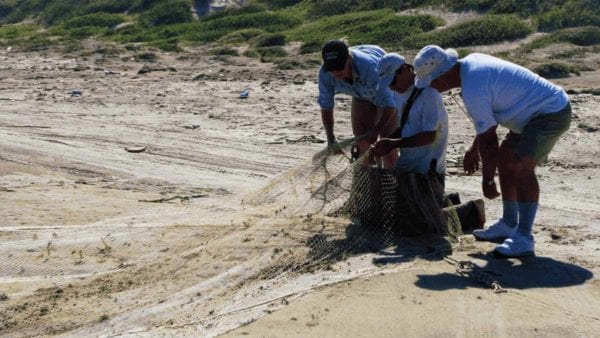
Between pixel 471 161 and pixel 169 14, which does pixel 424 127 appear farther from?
pixel 169 14

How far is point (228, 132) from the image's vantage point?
36.4 ft

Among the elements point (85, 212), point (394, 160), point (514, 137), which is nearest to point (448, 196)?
point (394, 160)

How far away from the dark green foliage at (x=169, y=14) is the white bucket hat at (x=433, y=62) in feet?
77.9

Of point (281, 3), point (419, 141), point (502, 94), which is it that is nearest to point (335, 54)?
point (419, 141)

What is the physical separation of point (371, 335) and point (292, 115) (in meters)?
Result: 7.49

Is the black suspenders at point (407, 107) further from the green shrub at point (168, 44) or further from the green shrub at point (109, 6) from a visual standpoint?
the green shrub at point (109, 6)

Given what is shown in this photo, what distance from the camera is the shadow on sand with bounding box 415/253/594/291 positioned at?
5035mm

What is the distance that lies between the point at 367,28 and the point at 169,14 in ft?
34.8

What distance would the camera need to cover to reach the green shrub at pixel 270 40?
2022cm

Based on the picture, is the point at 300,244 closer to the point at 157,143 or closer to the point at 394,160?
the point at 394,160

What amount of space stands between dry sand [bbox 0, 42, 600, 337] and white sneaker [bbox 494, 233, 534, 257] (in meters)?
0.06

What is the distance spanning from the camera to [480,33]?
17.3 m

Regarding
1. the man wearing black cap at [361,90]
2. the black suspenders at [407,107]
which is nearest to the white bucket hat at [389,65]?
the black suspenders at [407,107]

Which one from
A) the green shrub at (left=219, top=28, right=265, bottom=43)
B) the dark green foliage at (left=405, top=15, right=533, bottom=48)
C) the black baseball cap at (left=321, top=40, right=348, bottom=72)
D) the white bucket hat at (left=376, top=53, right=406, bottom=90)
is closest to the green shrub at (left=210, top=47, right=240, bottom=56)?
the green shrub at (left=219, top=28, right=265, bottom=43)
